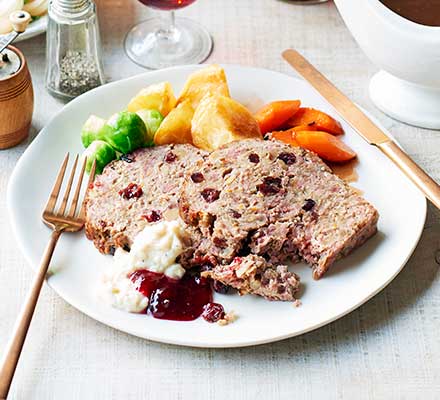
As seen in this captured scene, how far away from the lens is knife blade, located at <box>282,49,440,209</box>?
3451mm

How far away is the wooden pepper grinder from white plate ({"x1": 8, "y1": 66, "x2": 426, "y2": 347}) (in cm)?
14

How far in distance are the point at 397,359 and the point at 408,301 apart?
29 centimetres

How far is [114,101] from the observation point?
3.96m

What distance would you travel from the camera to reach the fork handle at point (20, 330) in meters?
2.75

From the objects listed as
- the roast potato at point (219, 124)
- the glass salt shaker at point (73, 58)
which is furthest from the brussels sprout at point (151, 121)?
the glass salt shaker at point (73, 58)

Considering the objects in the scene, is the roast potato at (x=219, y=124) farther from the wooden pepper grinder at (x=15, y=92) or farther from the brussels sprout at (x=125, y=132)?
the wooden pepper grinder at (x=15, y=92)

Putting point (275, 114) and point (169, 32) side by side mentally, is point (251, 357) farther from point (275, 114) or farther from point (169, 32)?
point (169, 32)

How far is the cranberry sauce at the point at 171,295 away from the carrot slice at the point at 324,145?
884mm

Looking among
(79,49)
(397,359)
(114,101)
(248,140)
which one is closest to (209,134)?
(248,140)

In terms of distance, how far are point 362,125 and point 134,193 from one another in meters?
1.07

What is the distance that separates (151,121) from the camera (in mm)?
3713

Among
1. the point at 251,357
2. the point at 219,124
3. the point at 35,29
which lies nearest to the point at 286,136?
the point at 219,124

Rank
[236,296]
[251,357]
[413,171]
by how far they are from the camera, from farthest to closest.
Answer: [413,171] < [236,296] < [251,357]

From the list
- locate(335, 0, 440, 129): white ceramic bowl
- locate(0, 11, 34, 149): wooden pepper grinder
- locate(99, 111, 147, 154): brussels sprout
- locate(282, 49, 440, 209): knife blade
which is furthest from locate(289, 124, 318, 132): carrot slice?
locate(0, 11, 34, 149): wooden pepper grinder
